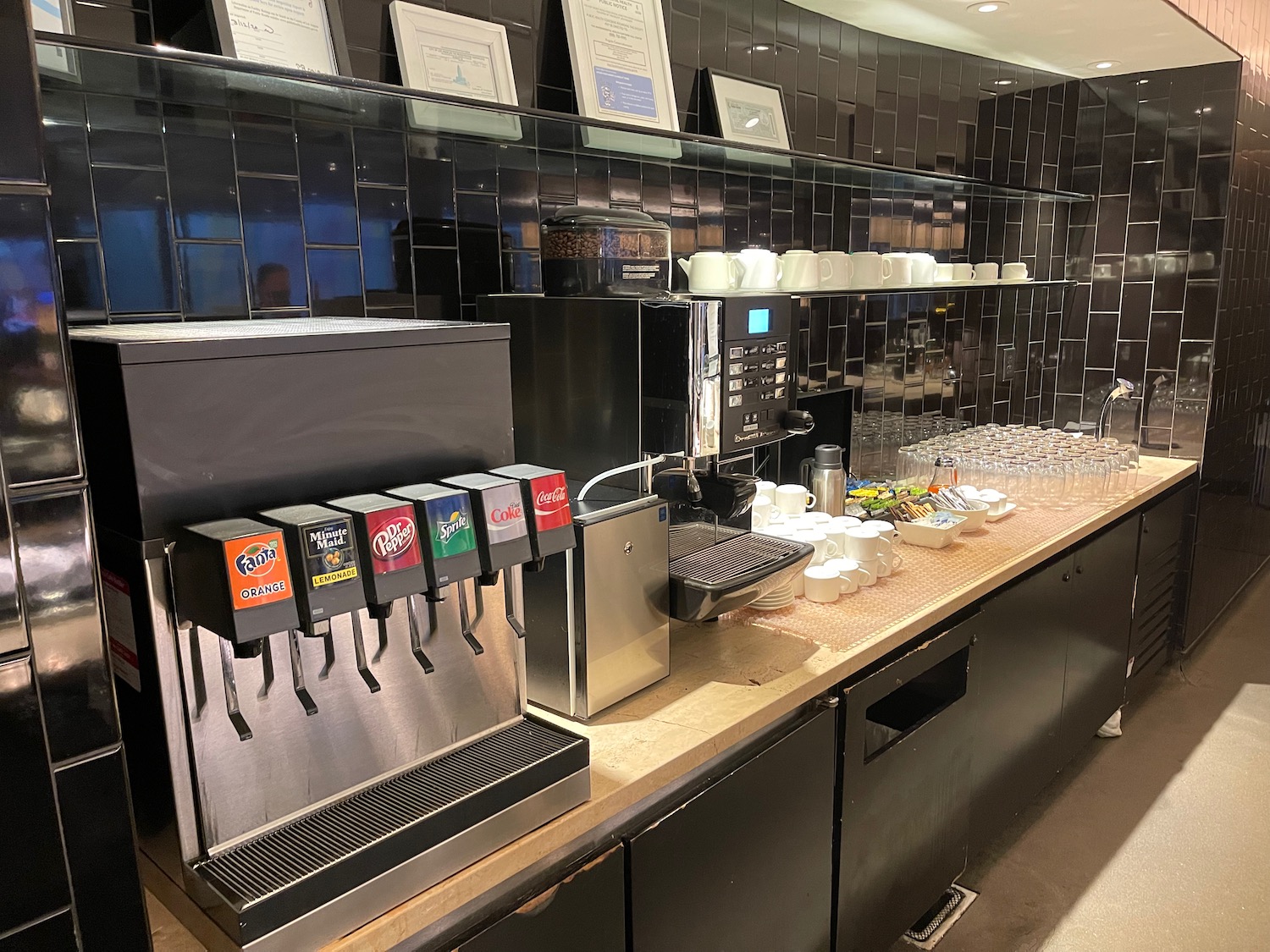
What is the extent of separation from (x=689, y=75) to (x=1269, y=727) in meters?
2.95

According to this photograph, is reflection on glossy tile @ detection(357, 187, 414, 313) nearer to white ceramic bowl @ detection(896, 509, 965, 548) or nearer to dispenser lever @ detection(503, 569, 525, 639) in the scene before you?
dispenser lever @ detection(503, 569, 525, 639)

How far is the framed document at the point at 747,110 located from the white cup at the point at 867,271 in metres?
0.35

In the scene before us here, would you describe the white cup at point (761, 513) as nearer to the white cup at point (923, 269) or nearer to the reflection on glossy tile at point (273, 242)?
the white cup at point (923, 269)

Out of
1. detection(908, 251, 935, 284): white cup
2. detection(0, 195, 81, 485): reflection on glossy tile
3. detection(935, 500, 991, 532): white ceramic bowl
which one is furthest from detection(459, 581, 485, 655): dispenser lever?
detection(908, 251, 935, 284): white cup

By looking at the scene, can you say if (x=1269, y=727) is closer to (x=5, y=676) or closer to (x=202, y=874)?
(x=202, y=874)

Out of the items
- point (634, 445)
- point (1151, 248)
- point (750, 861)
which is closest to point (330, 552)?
point (634, 445)

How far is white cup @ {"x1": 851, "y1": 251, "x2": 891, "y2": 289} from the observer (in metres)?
2.48

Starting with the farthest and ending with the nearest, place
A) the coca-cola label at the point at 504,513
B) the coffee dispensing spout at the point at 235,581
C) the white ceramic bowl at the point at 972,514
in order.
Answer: the white ceramic bowl at the point at 972,514
the coca-cola label at the point at 504,513
the coffee dispensing spout at the point at 235,581

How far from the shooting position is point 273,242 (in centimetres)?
155

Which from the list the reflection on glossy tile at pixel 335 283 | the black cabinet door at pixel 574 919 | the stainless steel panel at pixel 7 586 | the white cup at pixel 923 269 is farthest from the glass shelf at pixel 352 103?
the black cabinet door at pixel 574 919

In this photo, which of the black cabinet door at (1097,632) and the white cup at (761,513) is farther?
the black cabinet door at (1097,632)

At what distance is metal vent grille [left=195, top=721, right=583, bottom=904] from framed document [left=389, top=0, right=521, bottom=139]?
38.2 inches

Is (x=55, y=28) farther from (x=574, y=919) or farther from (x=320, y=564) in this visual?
(x=574, y=919)

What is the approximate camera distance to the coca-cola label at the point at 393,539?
0.98 m
